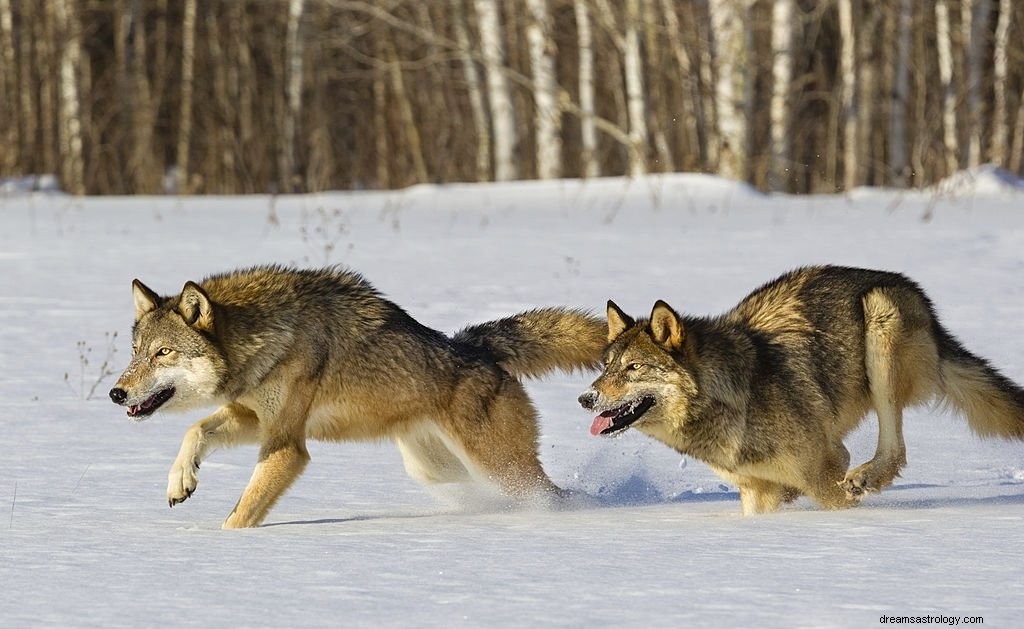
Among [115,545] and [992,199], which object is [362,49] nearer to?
[992,199]

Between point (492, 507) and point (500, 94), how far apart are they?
53.9 feet

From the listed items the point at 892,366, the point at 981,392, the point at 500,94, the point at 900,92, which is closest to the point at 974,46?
the point at 900,92

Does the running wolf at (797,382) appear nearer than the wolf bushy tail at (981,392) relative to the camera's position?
Yes

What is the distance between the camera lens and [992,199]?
1795 centimetres

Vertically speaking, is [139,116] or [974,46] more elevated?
[974,46]

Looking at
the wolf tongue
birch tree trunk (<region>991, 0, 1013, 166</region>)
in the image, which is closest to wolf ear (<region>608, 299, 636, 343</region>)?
the wolf tongue

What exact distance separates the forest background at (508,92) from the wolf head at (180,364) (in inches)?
462

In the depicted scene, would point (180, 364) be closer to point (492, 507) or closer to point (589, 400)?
point (492, 507)

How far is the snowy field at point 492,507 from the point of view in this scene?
12.3 ft

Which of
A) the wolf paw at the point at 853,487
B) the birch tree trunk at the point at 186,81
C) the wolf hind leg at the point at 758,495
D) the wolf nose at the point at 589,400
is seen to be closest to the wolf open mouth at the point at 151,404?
the wolf nose at the point at 589,400

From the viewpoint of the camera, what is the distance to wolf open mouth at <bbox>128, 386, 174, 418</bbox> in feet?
19.5

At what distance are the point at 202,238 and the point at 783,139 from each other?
9450 millimetres

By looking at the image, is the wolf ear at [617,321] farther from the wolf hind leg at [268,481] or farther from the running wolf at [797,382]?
the wolf hind leg at [268,481]

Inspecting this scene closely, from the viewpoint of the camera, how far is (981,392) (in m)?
6.57
